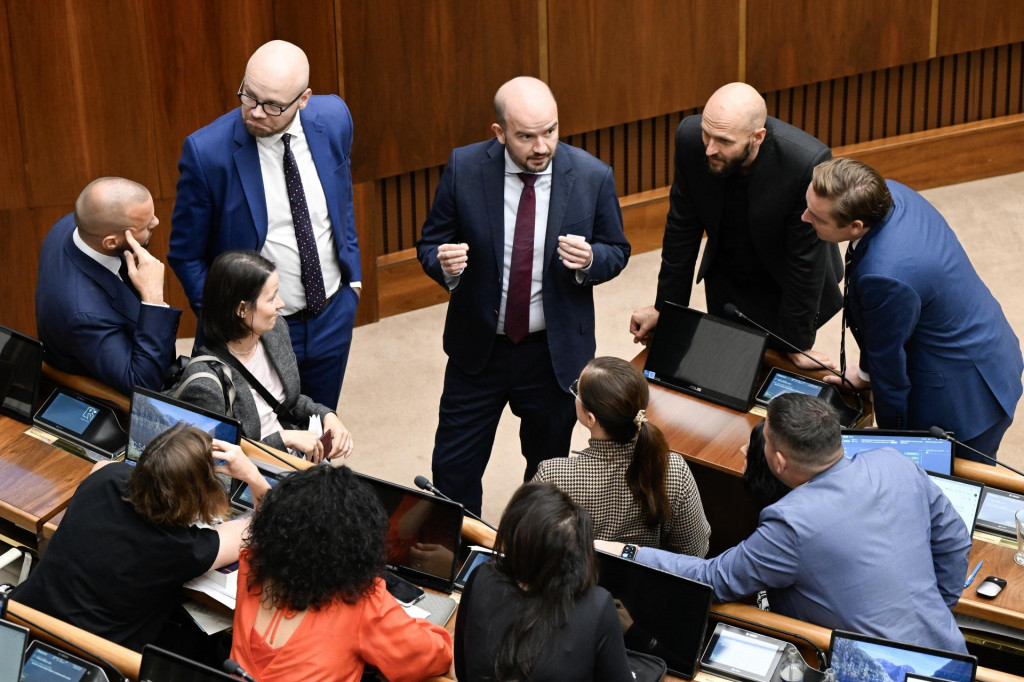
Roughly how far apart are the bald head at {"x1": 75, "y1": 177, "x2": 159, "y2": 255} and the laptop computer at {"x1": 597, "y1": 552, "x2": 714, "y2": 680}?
5.24 ft

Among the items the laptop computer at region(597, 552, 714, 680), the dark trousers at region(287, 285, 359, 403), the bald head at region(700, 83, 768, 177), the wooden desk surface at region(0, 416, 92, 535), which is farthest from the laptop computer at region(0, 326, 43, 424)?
the bald head at region(700, 83, 768, 177)

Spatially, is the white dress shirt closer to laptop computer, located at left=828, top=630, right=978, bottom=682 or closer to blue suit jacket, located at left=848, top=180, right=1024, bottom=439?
blue suit jacket, located at left=848, top=180, right=1024, bottom=439

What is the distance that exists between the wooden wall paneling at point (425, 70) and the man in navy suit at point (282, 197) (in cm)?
130

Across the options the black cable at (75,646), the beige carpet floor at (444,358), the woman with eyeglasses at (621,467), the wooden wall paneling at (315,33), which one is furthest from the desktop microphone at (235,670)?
the wooden wall paneling at (315,33)

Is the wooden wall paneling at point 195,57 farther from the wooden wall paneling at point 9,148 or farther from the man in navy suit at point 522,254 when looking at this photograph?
the man in navy suit at point 522,254

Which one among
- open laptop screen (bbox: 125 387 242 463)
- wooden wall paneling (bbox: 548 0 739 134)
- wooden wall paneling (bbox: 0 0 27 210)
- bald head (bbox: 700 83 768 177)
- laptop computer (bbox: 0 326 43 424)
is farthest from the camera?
wooden wall paneling (bbox: 548 0 739 134)

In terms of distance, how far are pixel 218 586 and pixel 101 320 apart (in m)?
0.91

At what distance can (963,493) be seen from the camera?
3160 millimetres

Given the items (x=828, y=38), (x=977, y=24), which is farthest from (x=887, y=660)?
(x=977, y=24)

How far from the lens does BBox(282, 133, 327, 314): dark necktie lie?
3.88 meters

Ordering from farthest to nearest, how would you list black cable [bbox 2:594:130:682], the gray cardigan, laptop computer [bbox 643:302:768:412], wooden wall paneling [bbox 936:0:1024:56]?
wooden wall paneling [bbox 936:0:1024:56] → laptop computer [bbox 643:302:768:412] → the gray cardigan → black cable [bbox 2:594:130:682]

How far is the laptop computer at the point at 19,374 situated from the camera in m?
3.48

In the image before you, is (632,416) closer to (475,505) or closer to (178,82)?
(475,505)

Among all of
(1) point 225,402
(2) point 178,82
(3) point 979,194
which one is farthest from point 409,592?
(3) point 979,194
